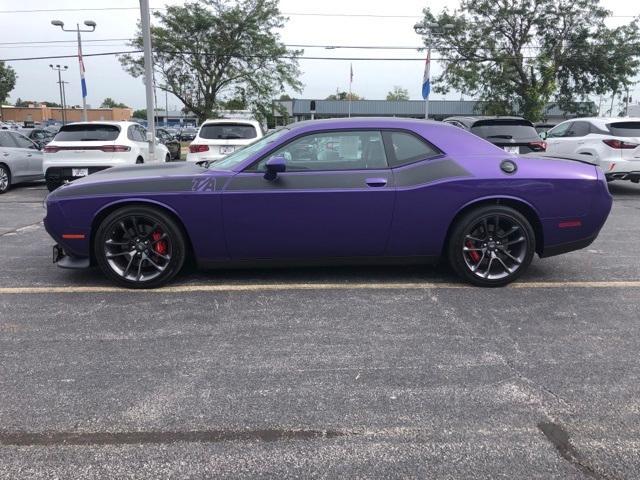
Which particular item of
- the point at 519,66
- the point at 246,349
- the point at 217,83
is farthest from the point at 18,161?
the point at 519,66

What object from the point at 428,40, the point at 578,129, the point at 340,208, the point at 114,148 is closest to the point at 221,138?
the point at 114,148

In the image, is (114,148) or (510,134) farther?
(510,134)

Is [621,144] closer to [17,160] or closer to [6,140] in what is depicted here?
[17,160]

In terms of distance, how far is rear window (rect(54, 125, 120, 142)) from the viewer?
10.4 metres

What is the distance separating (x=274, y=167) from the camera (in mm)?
4488

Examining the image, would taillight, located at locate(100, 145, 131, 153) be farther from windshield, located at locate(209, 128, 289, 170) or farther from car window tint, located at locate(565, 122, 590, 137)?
car window tint, located at locate(565, 122, 590, 137)

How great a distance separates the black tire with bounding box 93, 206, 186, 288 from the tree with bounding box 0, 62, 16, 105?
78.0m

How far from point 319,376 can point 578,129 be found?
10.7 meters

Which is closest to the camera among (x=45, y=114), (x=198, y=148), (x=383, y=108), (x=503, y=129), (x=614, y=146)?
(x=614, y=146)

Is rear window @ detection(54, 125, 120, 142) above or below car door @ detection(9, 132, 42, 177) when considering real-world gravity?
above

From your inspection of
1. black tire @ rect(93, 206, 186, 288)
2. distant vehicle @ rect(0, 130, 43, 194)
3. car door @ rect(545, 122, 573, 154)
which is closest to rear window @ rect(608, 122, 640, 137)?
car door @ rect(545, 122, 573, 154)

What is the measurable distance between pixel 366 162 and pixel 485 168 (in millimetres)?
1034

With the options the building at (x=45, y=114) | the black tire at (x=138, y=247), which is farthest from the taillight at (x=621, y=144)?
the building at (x=45, y=114)

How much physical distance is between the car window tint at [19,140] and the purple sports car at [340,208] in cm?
928
